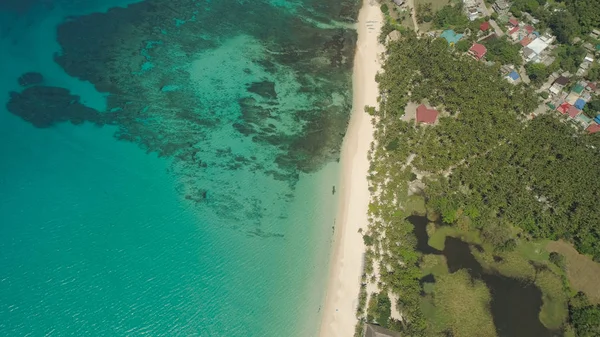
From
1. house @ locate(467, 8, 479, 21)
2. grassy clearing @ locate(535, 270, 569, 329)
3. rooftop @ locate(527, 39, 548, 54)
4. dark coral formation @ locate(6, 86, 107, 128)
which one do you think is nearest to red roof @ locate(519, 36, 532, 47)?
rooftop @ locate(527, 39, 548, 54)

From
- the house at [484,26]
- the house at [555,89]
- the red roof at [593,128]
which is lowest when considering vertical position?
the red roof at [593,128]

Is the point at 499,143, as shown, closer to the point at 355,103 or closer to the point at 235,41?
the point at 355,103

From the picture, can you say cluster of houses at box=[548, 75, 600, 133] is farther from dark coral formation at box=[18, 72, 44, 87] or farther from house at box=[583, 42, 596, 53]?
dark coral formation at box=[18, 72, 44, 87]

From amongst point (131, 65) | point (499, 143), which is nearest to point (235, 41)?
point (131, 65)

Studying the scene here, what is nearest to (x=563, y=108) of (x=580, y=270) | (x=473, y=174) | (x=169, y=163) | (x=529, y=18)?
(x=473, y=174)

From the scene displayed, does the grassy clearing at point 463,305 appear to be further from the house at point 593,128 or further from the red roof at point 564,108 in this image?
the red roof at point 564,108

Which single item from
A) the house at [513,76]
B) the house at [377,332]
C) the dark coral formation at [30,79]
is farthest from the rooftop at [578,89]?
the dark coral formation at [30,79]

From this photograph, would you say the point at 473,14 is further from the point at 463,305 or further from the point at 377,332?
the point at 377,332
